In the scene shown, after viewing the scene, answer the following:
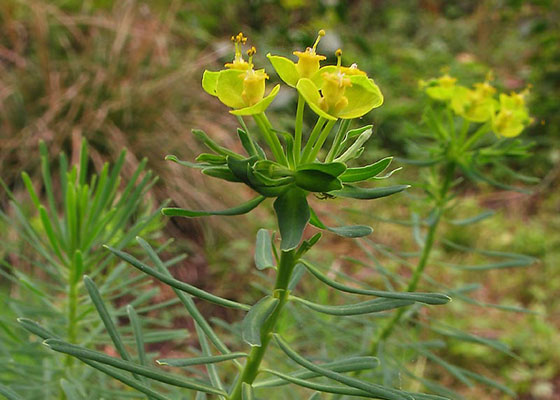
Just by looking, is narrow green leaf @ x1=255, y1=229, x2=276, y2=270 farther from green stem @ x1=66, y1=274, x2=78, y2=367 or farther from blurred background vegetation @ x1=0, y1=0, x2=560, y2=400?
blurred background vegetation @ x1=0, y1=0, x2=560, y2=400

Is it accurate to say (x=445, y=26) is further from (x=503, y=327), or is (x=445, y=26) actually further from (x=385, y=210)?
(x=503, y=327)

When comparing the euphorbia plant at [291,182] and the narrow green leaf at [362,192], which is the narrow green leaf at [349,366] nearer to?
the euphorbia plant at [291,182]

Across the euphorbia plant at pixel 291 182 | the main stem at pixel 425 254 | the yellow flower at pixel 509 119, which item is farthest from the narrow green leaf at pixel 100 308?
the yellow flower at pixel 509 119

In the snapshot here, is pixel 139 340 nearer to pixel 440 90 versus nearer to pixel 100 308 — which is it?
pixel 100 308

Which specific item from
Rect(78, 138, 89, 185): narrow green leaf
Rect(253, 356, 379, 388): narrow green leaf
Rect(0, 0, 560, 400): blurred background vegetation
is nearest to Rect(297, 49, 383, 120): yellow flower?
Rect(253, 356, 379, 388): narrow green leaf

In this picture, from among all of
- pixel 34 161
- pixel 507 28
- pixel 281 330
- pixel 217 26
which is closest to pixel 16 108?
pixel 34 161

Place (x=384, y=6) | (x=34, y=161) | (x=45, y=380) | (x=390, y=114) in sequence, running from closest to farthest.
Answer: (x=45, y=380) < (x=34, y=161) < (x=390, y=114) < (x=384, y=6)
